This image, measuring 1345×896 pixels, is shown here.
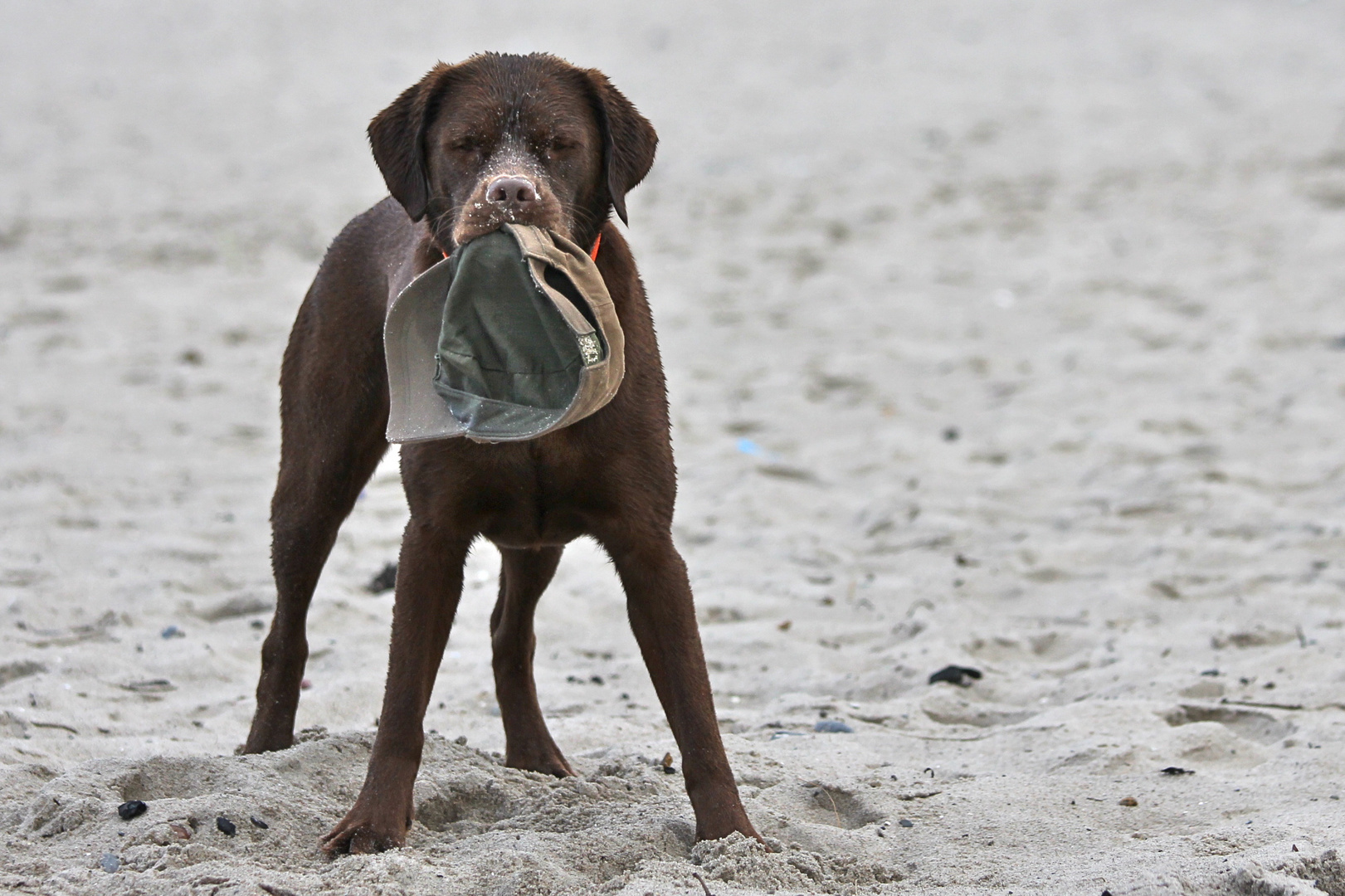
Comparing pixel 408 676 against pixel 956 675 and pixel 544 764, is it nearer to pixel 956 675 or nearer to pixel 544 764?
pixel 544 764

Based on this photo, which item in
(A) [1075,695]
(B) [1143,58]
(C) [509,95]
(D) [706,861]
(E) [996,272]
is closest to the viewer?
(D) [706,861]

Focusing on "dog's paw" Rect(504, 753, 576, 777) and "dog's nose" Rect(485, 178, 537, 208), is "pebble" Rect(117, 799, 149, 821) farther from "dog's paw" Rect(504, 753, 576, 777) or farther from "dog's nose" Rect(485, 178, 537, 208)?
"dog's nose" Rect(485, 178, 537, 208)

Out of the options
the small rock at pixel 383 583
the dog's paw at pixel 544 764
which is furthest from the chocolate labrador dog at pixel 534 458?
the small rock at pixel 383 583

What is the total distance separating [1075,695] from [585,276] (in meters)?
2.33

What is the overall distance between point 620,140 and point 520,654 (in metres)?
1.48

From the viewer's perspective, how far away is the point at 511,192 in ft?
10.8

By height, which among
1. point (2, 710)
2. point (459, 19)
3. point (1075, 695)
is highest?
point (459, 19)

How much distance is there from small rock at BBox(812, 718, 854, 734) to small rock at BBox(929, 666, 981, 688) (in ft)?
1.72

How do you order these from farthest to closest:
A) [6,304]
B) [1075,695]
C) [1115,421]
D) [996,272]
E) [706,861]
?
[996,272] → [6,304] → [1115,421] → [1075,695] → [706,861]

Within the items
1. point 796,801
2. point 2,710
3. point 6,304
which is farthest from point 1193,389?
point 6,304

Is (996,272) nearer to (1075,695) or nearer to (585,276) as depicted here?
(1075,695)

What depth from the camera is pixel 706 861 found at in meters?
3.34

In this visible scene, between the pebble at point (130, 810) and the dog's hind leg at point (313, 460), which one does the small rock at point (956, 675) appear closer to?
the dog's hind leg at point (313, 460)

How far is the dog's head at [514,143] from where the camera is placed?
3.51 m
